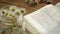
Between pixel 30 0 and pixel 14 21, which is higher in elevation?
pixel 30 0

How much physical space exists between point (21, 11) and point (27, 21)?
12 centimetres

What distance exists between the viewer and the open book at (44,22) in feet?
2.44

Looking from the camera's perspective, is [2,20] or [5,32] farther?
[2,20]

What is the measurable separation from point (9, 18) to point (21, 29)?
0.12 m

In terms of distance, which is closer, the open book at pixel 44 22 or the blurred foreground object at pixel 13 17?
the open book at pixel 44 22

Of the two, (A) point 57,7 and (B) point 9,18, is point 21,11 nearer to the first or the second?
(B) point 9,18

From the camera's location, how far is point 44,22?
0.78 metres

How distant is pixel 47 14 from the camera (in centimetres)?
82

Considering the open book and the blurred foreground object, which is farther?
the blurred foreground object

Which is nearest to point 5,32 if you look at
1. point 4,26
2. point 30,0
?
point 4,26

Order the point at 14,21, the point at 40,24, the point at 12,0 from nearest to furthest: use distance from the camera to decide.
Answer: the point at 40,24, the point at 14,21, the point at 12,0

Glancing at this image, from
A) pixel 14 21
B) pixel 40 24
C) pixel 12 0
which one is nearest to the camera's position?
pixel 40 24

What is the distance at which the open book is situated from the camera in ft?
2.44

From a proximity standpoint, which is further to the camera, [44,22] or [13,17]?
[13,17]
